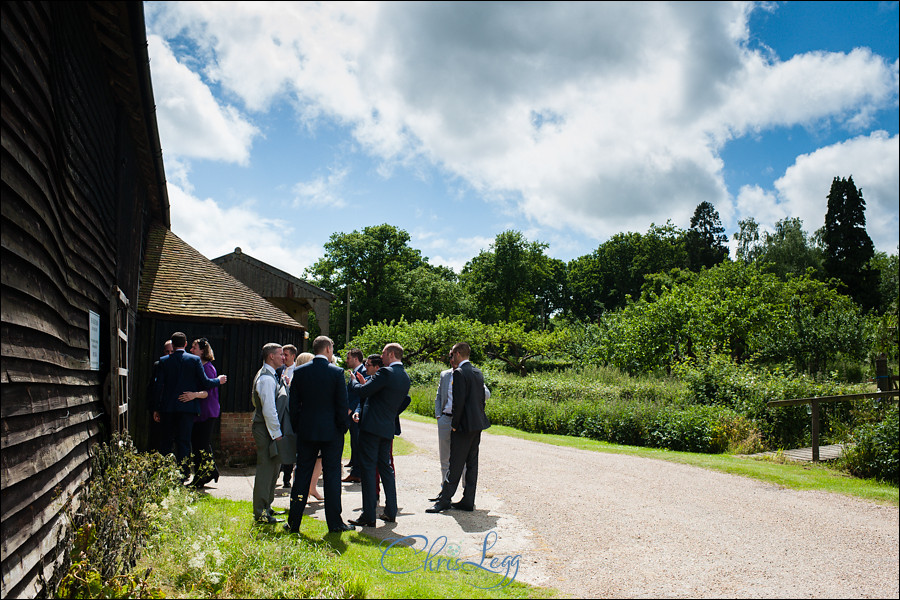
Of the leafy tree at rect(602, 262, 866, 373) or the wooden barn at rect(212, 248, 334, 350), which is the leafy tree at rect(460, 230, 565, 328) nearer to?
the leafy tree at rect(602, 262, 866, 373)

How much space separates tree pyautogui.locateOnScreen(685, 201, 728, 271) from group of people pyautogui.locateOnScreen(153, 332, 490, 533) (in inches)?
2170

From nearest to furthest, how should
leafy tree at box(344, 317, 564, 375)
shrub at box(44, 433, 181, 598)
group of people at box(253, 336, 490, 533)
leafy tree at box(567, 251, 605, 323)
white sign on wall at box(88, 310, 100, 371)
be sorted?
shrub at box(44, 433, 181, 598), white sign on wall at box(88, 310, 100, 371), group of people at box(253, 336, 490, 533), leafy tree at box(344, 317, 564, 375), leafy tree at box(567, 251, 605, 323)

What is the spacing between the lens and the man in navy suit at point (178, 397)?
27.3 ft

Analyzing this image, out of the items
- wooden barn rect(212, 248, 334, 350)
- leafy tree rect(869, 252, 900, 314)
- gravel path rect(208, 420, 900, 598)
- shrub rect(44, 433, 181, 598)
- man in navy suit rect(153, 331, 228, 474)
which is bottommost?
gravel path rect(208, 420, 900, 598)

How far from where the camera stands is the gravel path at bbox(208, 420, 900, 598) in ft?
16.3

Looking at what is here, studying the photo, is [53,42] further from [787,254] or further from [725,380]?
[787,254]

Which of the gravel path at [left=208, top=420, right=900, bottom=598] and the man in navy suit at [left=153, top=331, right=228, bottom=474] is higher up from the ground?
the man in navy suit at [left=153, top=331, right=228, bottom=474]

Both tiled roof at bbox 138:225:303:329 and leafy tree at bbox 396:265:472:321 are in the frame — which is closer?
tiled roof at bbox 138:225:303:329

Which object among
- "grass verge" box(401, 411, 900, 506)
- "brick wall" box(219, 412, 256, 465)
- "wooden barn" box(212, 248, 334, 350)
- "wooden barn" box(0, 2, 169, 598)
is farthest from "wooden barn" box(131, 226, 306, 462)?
"wooden barn" box(212, 248, 334, 350)

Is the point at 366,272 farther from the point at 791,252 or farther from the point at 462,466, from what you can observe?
the point at 462,466

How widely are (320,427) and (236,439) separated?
5.59 meters

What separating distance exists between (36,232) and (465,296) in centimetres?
5108

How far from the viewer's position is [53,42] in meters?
4.17

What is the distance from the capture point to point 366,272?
51.0 meters
